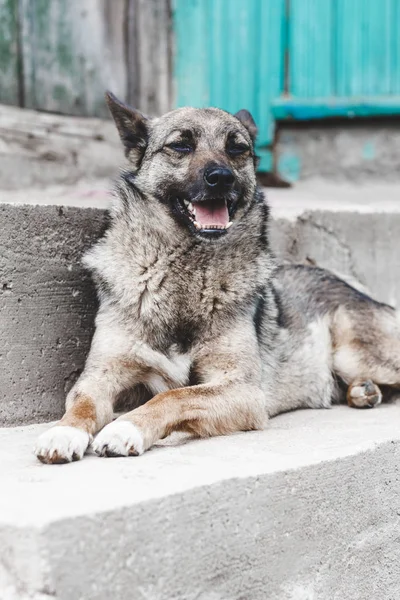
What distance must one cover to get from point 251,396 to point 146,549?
3.51 feet

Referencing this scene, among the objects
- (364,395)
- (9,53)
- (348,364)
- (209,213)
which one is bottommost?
(364,395)

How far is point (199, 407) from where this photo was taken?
9.35 feet

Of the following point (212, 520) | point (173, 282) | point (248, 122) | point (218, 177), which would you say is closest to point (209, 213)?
point (218, 177)

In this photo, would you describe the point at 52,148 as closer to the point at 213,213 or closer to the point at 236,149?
the point at 236,149

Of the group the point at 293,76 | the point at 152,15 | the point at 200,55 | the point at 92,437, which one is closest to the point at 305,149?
the point at 293,76

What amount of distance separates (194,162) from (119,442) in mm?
1259

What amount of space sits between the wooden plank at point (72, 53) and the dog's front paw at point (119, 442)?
11.4ft

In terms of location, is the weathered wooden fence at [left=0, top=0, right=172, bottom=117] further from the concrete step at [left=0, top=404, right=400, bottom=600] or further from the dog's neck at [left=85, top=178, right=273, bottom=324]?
the concrete step at [left=0, top=404, right=400, bottom=600]

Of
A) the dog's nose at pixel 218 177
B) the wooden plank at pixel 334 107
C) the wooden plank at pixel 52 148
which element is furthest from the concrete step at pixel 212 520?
the wooden plank at pixel 334 107

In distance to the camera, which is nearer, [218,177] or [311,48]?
[218,177]

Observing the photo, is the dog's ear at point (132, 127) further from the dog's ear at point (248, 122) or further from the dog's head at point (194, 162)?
the dog's ear at point (248, 122)

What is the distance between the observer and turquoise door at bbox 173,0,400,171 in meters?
5.77

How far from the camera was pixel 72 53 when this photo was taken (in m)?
5.66

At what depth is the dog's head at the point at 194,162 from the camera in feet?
10.4
